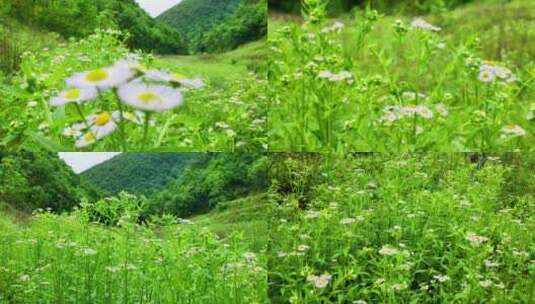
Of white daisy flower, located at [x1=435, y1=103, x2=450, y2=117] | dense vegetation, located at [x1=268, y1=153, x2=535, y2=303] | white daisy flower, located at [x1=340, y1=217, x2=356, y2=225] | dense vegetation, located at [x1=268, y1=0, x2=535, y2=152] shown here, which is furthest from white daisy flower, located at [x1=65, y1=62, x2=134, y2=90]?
white daisy flower, located at [x1=435, y1=103, x2=450, y2=117]

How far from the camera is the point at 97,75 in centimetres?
320

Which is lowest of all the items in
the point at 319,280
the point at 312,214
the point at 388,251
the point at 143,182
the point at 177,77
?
the point at 319,280

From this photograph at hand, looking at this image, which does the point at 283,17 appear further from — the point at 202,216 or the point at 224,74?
the point at 202,216

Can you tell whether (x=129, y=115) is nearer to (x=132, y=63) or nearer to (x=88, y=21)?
(x=132, y=63)

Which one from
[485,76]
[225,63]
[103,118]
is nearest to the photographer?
[103,118]

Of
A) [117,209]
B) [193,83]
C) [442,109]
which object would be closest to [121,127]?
[193,83]

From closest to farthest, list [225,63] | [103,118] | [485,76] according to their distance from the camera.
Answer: [103,118], [485,76], [225,63]

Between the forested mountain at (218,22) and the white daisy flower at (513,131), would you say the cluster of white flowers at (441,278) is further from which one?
the forested mountain at (218,22)

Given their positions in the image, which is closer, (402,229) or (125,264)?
(125,264)

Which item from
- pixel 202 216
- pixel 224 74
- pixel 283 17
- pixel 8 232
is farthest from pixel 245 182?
pixel 8 232

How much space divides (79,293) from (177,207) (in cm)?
48

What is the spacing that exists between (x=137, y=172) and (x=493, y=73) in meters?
1.32

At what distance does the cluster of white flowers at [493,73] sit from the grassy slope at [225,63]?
0.78 meters

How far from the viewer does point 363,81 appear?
3.24 meters
